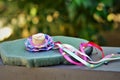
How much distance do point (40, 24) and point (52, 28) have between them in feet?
0.24

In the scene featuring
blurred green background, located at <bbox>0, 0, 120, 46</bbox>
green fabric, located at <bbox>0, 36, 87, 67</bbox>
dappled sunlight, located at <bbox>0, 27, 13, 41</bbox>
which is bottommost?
dappled sunlight, located at <bbox>0, 27, 13, 41</bbox>

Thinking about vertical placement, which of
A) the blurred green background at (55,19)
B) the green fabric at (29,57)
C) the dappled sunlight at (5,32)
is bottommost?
the dappled sunlight at (5,32)

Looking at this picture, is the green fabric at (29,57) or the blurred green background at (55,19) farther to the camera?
the blurred green background at (55,19)

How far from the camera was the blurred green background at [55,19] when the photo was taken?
67.1 inches

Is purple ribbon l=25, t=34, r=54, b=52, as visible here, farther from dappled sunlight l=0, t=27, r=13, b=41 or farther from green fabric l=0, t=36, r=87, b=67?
dappled sunlight l=0, t=27, r=13, b=41

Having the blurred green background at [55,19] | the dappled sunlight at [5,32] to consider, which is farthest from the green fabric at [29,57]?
the dappled sunlight at [5,32]

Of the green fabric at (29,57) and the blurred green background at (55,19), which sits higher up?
the green fabric at (29,57)

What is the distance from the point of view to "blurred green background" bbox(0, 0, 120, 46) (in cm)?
170

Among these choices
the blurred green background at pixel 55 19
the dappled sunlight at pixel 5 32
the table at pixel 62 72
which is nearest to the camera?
the table at pixel 62 72

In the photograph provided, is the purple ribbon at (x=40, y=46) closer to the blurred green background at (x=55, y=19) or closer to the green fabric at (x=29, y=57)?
the green fabric at (x=29, y=57)

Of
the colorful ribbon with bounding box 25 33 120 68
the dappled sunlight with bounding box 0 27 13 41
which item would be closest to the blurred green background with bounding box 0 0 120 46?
the dappled sunlight with bounding box 0 27 13 41

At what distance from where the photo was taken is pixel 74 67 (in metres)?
0.85

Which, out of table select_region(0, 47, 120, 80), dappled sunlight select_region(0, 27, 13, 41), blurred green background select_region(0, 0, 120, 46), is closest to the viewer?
table select_region(0, 47, 120, 80)

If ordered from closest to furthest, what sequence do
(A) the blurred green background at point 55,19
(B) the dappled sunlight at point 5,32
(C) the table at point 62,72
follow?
(C) the table at point 62,72 → (A) the blurred green background at point 55,19 → (B) the dappled sunlight at point 5,32
